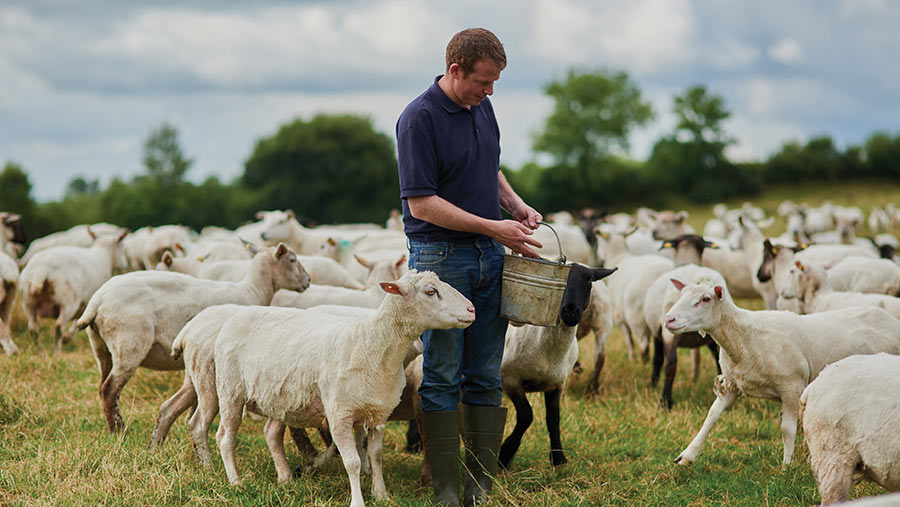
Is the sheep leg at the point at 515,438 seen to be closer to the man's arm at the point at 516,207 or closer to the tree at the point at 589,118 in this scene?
the man's arm at the point at 516,207

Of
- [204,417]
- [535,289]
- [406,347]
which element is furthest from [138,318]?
[535,289]

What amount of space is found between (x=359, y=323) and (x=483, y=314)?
775mm

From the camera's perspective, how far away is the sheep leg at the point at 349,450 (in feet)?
15.9

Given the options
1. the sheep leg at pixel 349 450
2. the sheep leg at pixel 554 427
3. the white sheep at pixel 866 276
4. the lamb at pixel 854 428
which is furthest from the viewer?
the white sheep at pixel 866 276

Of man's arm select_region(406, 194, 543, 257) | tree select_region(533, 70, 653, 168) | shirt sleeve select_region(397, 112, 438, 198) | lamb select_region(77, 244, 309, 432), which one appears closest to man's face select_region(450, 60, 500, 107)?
shirt sleeve select_region(397, 112, 438, 198)

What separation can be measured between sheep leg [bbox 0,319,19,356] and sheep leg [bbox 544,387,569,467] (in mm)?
6631

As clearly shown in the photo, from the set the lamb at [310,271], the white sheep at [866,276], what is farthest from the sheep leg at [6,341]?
the white sheep at [866,276]

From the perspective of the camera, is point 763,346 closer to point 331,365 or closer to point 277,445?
point 331,365

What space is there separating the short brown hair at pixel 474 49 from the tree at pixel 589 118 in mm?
56670

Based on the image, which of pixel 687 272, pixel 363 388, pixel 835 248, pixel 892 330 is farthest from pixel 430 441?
pixel 835 248

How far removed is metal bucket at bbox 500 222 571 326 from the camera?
4.98 metres

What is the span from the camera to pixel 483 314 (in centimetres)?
520

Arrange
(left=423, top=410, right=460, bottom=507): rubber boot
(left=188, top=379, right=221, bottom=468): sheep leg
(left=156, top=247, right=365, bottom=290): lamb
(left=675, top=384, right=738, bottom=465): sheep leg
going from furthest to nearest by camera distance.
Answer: (left=156, top=247, right=365, bottom=290): lamb
(left=675, top=384, right=738, bottom=465): sheep leg
(left=188, top=379, right=221, bottom=468): sheep leg
(left=423, top=410, right=460, bottom=507): rubber boot

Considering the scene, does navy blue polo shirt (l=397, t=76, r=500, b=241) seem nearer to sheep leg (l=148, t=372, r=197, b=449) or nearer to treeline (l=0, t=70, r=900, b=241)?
sheep leg (l=148, t=372, r=197, b=449)
